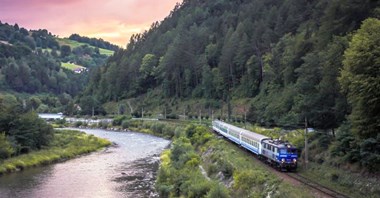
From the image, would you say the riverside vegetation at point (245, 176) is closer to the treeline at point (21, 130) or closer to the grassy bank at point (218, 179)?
the grassy bank at point (218, 179)

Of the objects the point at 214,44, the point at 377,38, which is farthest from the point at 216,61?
the point at 377,38

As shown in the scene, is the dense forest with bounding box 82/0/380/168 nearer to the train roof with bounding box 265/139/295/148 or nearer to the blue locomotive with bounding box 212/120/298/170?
the train roof with bounding box 265/139/295/148

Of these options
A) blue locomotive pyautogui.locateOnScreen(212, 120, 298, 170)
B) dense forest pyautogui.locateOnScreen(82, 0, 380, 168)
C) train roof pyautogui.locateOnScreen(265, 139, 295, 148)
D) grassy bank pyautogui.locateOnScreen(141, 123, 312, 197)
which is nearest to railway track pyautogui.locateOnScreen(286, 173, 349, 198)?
blue locomotive pyautogui.locateOnScreen(212, 120, 298, 170)

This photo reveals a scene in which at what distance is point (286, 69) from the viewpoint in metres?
81.2

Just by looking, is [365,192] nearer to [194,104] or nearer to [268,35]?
[268,35]

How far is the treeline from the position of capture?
73213 millimetres

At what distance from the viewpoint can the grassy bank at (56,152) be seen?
64.6 metres

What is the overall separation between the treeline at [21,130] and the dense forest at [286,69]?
39.7m

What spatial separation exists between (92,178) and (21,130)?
27145mm

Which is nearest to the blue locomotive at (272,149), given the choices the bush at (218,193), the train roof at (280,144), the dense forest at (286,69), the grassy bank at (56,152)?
the train roof at (280,144)

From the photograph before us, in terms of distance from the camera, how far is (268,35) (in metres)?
114

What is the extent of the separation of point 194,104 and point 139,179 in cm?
7987

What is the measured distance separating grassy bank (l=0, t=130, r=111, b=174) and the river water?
7.09ft

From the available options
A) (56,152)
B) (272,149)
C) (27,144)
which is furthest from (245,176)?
(27,144)
